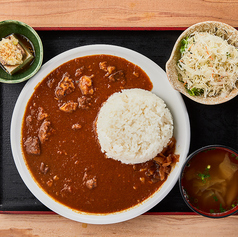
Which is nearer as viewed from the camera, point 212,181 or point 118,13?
point 212,181

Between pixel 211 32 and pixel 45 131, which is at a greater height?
pixel 211 32

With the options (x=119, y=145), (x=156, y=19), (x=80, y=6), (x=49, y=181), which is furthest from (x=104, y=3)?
(x=49, y=181)

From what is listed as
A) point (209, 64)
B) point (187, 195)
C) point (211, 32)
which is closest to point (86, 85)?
point (209, 64)

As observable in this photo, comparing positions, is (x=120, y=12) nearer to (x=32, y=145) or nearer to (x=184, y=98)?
(x=184, y=98)

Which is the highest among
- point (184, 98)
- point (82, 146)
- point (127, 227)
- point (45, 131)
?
point (184, 98)

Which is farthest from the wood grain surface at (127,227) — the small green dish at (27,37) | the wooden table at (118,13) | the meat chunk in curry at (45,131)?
the wooden table at (118,13)

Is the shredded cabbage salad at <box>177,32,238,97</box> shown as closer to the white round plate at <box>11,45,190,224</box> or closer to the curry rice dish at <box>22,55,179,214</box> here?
the white round plate at <box>11,45,190,224</box>
